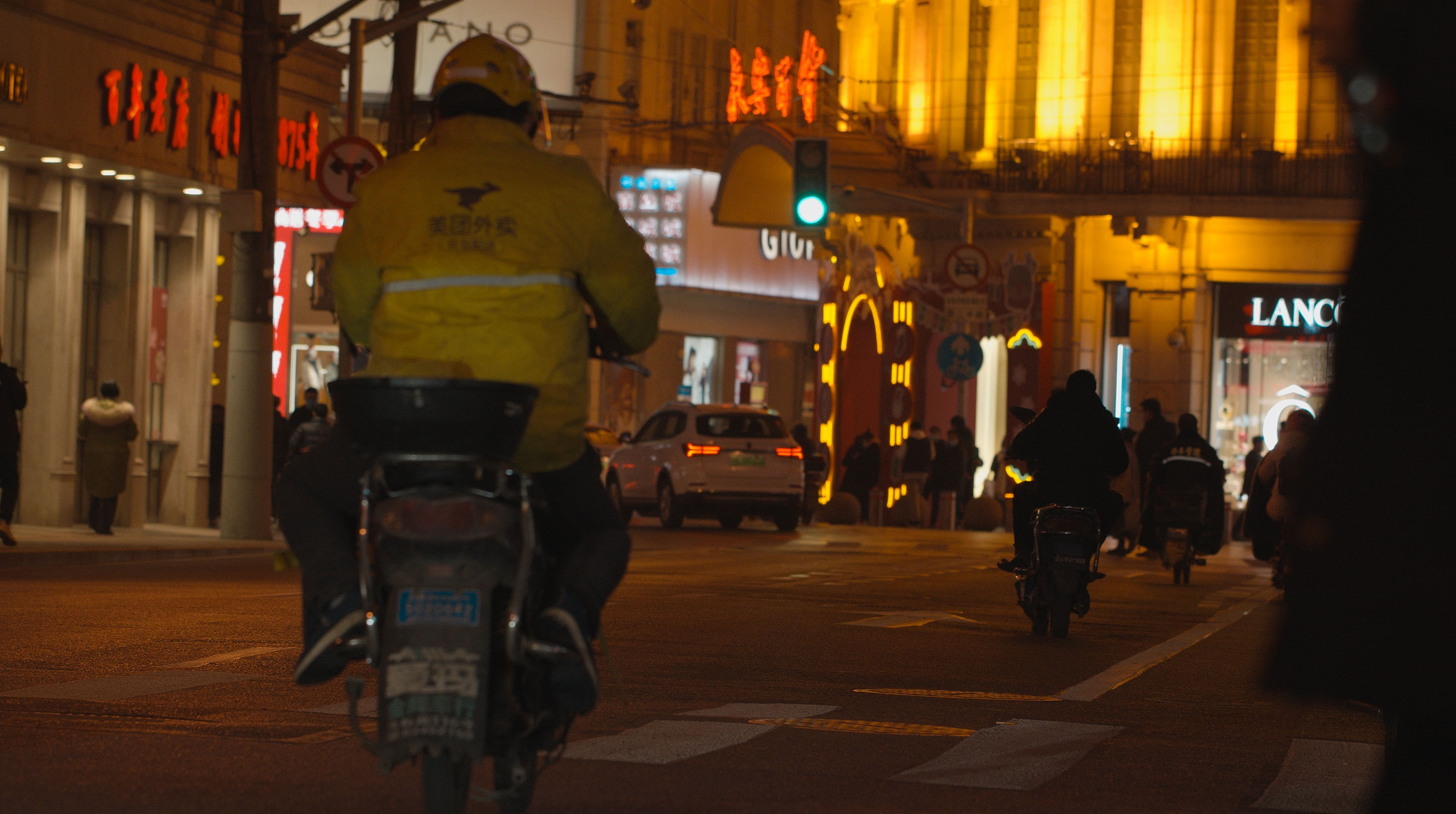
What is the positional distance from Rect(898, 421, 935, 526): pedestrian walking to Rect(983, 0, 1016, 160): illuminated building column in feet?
21.8

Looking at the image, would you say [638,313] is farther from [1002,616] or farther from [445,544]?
[1002,616]

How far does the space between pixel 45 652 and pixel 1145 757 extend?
196 inches

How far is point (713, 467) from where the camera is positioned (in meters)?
30.2

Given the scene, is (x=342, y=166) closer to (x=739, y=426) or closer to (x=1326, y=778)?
(x=739, y=426)

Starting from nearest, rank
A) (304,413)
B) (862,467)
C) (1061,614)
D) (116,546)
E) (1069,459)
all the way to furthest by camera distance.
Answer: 1. (1061,614)
2. (1069,459)
3. (116,546)
4. (304,413)
5. (862,467)

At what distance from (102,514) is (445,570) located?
65.8 feet

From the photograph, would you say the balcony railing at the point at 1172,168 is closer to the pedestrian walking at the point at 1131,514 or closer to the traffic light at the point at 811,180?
the traffic light at the point at 811,180

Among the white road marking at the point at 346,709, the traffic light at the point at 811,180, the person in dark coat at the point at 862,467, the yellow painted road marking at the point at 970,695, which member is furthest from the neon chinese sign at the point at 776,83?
the white road marking at the point at 346,709

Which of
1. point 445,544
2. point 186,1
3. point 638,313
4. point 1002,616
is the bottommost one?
point 1002,616

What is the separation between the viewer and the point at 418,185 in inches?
210

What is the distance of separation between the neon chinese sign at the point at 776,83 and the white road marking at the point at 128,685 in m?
42.0

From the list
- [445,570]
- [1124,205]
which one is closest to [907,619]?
[445,570]

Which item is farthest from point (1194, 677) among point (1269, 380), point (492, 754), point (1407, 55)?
point (1269, 380)

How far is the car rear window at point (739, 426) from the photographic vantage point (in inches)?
1204
